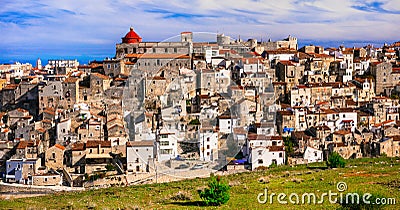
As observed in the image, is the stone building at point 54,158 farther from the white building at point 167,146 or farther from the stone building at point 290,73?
the stone building at point 290,73

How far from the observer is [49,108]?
985 inches

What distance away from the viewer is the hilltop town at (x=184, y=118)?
1970 cm

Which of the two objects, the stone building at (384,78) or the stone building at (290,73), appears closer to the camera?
the stone building at (290,73)

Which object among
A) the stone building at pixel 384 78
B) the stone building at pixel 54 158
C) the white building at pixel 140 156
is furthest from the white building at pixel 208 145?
the stone building at pixel 384 78

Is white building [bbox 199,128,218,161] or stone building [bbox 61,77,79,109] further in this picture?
stone building [bbox 61,77,79,109]

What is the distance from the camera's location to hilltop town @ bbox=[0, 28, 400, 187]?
64.6 ft

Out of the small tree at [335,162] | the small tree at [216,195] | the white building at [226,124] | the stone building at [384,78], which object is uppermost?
the stone building at [384,78]

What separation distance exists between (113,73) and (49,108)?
421 centimetres

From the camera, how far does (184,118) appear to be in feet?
68.8

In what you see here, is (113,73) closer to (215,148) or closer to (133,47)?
(133,47)

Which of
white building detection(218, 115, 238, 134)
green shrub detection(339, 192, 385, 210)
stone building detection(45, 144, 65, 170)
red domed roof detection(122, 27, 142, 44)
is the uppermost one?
red domed roof detection(122, 27, 142, 44)

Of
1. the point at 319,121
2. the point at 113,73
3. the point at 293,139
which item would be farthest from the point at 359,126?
the point at 113,73

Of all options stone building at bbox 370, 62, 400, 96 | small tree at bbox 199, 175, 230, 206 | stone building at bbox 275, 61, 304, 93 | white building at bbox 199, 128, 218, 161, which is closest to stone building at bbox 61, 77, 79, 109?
white building at bbox 199, 128, 218, 161

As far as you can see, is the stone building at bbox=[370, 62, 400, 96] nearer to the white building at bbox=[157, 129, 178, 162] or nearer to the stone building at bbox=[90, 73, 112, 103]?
the white building at bbox=[157, 129, 178, 162]
